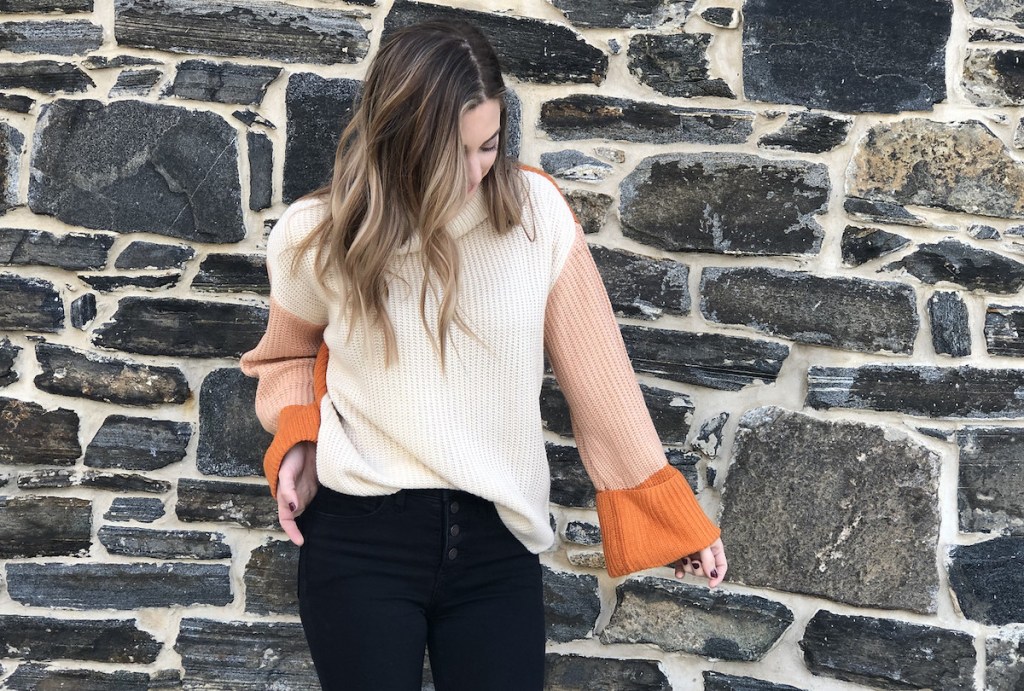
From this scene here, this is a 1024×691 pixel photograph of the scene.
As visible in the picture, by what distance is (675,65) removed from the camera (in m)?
2.17

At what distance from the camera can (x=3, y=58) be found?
2217mm

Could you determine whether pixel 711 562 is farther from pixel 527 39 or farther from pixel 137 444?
pixel 137 444

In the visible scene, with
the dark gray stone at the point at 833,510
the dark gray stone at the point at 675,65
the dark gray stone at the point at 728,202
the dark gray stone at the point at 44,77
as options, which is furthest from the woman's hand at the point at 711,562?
the dark gray stone at the point at 44,77

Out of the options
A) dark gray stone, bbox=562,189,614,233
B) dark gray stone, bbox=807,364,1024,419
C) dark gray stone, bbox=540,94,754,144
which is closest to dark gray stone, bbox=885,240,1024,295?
dark gray stone, bbox=807,364,1024,419

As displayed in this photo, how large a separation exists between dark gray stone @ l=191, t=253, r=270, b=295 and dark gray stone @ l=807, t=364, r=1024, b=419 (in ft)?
4.37

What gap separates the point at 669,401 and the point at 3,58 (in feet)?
5.83

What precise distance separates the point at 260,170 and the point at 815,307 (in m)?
1.35

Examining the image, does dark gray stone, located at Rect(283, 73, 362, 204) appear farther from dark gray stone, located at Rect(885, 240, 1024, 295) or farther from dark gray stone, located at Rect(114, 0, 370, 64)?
dark gray stone, located at Rect(885, 240, 1024, 295)

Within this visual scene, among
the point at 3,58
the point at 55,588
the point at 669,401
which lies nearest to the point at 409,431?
the point at 669,401

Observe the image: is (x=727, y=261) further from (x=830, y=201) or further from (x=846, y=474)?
(x=846, y=474)

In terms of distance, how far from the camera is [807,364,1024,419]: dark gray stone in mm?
2180

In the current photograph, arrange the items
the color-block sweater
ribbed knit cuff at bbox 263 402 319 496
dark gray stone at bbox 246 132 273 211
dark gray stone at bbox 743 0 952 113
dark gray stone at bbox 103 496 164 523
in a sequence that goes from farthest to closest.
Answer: dark gray stone at bbox 103 496 164 523 → dark gray stone at bbox 246 132 273 211 → dark gray stone at bbox 743 0 952 113 → ribbed knit cuff at bbox 263 402 319 496 → the color-block sweater

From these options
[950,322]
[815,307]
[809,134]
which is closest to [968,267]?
[950,322]

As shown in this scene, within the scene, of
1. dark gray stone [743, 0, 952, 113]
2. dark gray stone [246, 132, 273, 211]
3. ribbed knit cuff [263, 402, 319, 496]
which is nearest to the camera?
ribbed knit cuff [263, 402, 319, 496]
